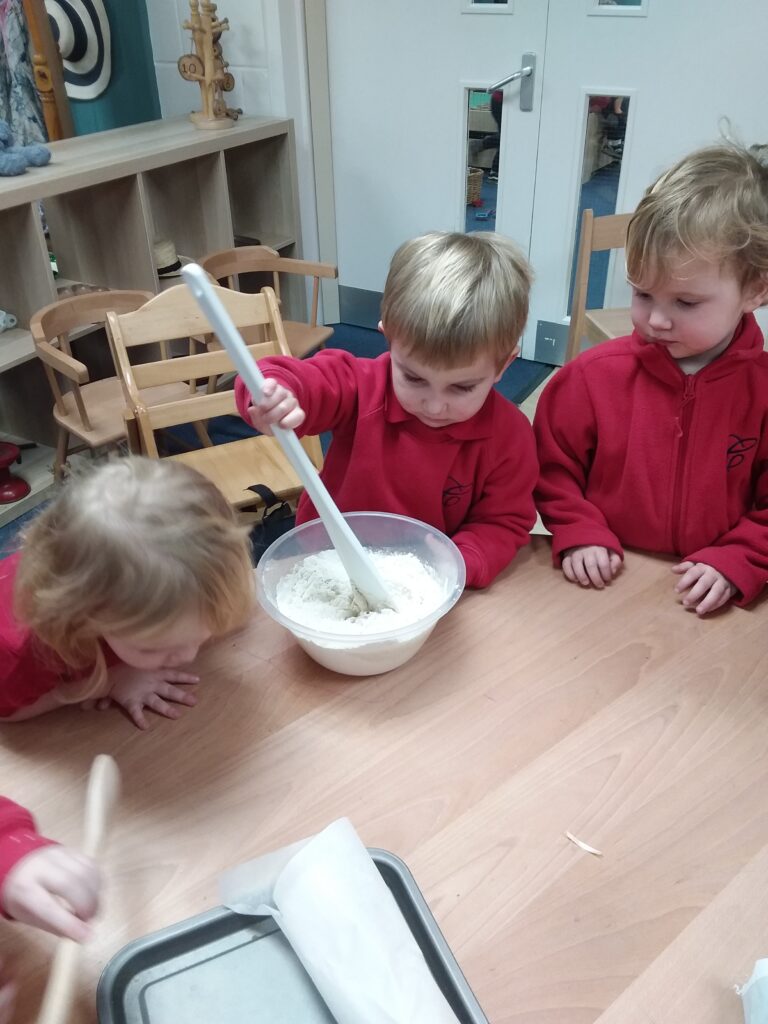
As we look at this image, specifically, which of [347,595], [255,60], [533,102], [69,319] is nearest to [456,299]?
[347,595]

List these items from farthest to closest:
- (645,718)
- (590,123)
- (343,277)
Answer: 1. (343,277)
2. (590,123)
3. (645,718)

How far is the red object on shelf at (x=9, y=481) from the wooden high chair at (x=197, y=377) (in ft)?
2.45

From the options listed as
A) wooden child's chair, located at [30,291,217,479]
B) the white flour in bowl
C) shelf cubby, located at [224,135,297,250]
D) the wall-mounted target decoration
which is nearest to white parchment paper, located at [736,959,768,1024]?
the white flour in bowl

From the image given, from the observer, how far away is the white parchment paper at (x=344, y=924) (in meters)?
0.54

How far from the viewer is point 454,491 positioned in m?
1.08

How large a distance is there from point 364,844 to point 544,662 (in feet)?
0.97

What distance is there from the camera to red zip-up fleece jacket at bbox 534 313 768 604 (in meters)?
1.03

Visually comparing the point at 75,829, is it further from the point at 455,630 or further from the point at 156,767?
the point at 455,630

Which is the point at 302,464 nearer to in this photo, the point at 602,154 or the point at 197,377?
the point at 197,377

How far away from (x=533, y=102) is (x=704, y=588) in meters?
2.40

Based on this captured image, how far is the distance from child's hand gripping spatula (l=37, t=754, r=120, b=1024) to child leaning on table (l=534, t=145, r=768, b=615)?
59 cm

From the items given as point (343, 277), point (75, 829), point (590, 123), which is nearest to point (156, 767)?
point (75, 829)

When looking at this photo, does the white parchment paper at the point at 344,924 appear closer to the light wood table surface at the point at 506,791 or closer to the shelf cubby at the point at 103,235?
the light wood table surface at the point at 506,791

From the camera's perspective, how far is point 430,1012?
1.76 feet
